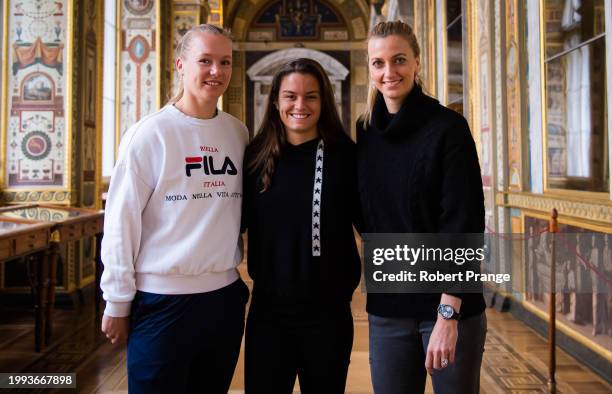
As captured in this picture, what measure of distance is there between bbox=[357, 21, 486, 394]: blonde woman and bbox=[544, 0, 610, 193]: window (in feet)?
7.87

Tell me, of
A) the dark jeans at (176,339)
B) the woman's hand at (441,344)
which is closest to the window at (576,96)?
the woman's hand at (441,344)

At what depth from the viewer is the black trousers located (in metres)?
1.75

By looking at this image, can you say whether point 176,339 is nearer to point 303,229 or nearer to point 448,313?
point 303,229

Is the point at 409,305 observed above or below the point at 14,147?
below

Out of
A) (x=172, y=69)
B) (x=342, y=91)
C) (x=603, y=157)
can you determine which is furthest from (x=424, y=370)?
(x=342, y=91)

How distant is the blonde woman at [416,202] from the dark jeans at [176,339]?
21.9 inches

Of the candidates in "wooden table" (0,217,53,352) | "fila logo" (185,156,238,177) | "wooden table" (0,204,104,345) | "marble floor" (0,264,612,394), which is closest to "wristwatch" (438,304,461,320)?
"fila logo" (185,156,238,177)

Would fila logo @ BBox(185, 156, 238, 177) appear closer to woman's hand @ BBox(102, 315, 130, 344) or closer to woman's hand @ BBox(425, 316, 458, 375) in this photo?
woman's hand @ BBox(102, 315, 130, 344)

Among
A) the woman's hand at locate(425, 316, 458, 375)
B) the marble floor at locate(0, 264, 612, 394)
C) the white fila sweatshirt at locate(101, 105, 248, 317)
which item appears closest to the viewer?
the woman's hand at locate(425, 316, 458, 375)

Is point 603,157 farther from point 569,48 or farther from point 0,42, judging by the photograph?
point 0,42

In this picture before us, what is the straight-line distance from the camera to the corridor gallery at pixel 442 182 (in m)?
1.89

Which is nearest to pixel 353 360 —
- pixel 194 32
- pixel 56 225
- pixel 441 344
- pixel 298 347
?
pixel 298 347

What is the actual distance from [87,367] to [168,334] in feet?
7.62

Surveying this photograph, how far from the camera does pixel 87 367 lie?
3607mm
